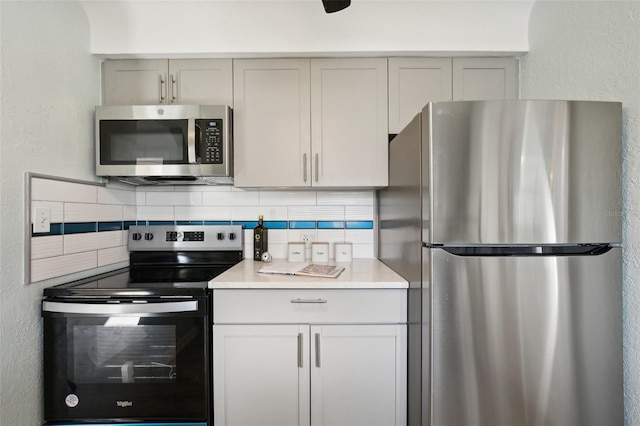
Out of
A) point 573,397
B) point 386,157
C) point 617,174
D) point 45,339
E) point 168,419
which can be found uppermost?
point 386,157

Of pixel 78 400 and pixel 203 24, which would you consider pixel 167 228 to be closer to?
pixel 78 400

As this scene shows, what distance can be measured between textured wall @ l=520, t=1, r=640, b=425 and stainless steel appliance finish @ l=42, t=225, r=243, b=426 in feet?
5.45

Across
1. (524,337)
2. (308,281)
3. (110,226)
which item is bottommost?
(524,337)

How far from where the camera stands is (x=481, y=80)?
74.8 inches

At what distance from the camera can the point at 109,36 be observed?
1.83 metres

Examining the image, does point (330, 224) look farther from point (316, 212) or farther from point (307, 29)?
point (307, 29)

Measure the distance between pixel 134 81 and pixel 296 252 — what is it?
4.42 ft

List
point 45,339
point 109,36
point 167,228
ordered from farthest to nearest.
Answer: point 167,228 < point 109,36 < point 45,339

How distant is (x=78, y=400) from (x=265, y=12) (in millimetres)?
2072

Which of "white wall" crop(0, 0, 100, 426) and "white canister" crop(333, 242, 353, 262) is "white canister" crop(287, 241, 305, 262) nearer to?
"white canister" crop(333, 242, 353, 262)

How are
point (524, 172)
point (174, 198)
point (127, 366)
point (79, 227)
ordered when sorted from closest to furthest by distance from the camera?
point (524, 172), point (127, 366), point (79, 227), point (174, 198)

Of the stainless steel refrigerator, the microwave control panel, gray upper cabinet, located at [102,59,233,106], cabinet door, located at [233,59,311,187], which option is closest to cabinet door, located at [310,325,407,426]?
the stainless steel refrigerator

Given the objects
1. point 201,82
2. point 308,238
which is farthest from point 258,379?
point 201,82

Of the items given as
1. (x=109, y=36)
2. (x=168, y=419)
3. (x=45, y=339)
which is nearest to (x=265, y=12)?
(x=109, y=36)
